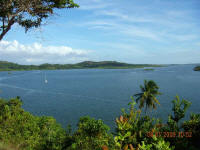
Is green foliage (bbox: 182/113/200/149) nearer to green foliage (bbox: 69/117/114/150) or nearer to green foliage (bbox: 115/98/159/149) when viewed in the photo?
green foliage (bbox: 115/98/159/149)

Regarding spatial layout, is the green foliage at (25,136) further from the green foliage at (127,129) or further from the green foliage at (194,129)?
the green foliage at (194,129)

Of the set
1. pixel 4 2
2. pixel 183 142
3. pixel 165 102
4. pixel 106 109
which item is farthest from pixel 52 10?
pixel 165 102

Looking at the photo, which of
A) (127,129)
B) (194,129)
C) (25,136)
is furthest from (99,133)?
(127,129)

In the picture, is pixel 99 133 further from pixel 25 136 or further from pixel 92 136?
pixel 25 136

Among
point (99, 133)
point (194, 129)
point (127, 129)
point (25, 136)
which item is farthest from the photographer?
point (25, 136)

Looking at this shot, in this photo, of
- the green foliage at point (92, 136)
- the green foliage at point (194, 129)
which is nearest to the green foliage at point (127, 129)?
the green foliage at point (194, 129)

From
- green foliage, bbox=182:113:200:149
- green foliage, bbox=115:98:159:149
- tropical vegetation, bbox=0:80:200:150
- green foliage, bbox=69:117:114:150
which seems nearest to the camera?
green foliage, bbox=115:98:159:149

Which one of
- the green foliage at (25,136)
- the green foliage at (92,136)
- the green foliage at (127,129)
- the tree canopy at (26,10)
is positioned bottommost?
the green foliage at (25,136)

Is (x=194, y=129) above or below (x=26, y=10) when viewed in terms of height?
below

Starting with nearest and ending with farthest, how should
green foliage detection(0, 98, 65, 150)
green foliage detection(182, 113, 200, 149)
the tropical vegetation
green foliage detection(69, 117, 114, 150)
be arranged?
the tropical vegetation, green foliage detection(182, 113, 200, 149), green foliage detection(69, 117, 114, 150), green foliage detection(0, 98, 65, 150)

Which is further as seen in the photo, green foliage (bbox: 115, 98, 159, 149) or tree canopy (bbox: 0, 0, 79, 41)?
tree canopy (bbox: 0, 0, 79, 41)

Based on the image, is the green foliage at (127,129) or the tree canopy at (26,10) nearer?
the green foliage at (127,129)

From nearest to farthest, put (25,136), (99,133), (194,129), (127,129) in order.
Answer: (127,129) < (194,129) < (99,133) < (25,136)

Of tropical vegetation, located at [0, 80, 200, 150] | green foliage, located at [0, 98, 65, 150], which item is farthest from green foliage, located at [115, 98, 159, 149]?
green foliage, located at [0, 98, 65, 150]
